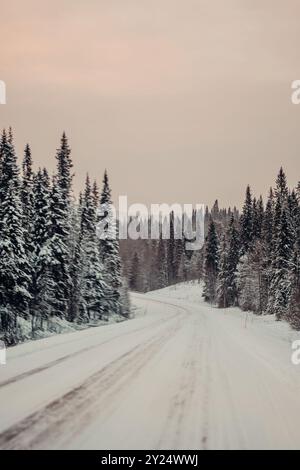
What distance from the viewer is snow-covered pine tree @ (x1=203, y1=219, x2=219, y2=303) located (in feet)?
266

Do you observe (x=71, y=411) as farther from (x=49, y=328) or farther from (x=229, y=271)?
(x=229, y=271)

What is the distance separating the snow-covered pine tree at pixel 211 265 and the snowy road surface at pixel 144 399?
68445mm

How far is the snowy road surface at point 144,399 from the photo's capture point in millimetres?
5492

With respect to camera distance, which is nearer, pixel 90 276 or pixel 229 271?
pixel 90 276

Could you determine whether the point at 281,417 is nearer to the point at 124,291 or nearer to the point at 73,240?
the point at 73,240

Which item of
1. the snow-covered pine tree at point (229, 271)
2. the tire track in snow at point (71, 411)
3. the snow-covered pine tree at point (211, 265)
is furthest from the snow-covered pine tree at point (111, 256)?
the tire track in snow at point (71, 411)

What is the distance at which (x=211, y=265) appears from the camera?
84375 mm

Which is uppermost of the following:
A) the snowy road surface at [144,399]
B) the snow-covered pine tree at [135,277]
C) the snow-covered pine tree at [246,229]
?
the snow-covered pine tree at [246,229]

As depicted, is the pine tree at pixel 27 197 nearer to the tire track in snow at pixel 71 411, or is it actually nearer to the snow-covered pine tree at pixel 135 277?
the tire track in snow at pixel 71 411

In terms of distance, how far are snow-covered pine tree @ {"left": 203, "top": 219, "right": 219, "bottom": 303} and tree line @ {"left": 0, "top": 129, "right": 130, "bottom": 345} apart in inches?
1152

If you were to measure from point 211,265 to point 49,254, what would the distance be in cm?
5113

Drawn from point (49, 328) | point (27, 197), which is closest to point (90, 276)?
point (49, 328)
